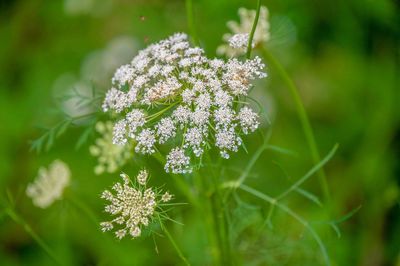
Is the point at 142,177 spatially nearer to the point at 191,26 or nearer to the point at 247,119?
the point at 247,119

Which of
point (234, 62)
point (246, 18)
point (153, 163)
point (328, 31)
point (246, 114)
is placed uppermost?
point (328, 31)

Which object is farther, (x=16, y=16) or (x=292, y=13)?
(x=16, y=16)

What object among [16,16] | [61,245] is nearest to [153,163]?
[61,245]

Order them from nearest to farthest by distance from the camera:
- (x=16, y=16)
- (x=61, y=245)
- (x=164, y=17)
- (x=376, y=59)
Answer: (x=61, y=245), (x=376, y=59), (x=164, y=17), (x=16, y=16)

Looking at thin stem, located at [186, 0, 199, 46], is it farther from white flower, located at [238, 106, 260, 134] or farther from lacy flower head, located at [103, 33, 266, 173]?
white flower, located at [238, 106, 260, 134]

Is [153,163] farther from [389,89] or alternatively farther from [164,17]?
[389,89]

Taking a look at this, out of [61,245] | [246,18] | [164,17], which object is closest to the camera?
[246,18]

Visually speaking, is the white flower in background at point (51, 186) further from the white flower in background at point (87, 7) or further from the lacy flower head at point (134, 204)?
the white flower in background at point (87, 7)
